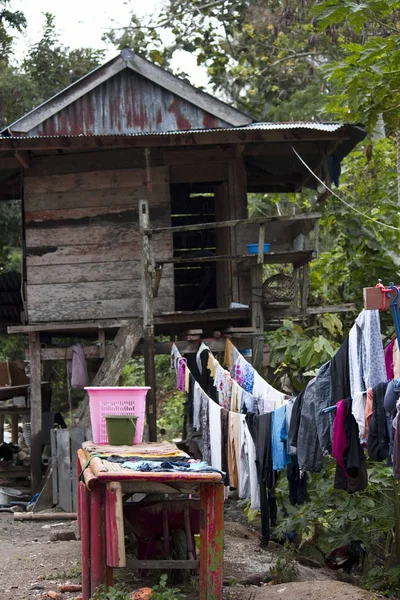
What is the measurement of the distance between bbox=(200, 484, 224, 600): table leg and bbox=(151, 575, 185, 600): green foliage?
28 centimetres

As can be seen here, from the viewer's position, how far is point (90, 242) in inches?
522

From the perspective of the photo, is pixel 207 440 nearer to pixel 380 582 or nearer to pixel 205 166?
pixel 380 582

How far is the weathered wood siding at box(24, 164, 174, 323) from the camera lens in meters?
13.2

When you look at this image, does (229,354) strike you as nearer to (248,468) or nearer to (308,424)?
(248,468)

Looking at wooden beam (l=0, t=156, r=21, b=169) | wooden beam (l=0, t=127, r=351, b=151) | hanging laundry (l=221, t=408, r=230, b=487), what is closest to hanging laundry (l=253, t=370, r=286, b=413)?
hanging laundry (l=221, t=408, r=230, b=487)

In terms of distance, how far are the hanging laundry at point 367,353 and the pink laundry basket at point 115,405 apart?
9.71 feet

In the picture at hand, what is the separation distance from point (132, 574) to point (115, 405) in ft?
5.03

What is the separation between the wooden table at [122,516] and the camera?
20.5 ft

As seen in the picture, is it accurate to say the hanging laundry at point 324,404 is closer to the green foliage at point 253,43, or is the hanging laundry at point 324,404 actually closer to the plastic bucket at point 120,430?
the plastic bucket at point 120,430

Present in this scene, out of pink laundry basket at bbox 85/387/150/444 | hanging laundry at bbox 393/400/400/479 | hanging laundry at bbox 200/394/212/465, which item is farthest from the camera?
hanging laundry at bbox 200/394/212/465

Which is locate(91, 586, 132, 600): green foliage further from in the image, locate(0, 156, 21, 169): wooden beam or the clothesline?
locate(0, 156, 21, 169): wooden beam

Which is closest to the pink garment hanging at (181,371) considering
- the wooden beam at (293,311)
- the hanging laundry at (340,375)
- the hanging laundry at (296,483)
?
the wooden beam at (293,311)

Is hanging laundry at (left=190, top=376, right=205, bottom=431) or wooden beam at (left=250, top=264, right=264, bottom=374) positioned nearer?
hanging laundry at (left=190, top=376, right=205, bottom=431)

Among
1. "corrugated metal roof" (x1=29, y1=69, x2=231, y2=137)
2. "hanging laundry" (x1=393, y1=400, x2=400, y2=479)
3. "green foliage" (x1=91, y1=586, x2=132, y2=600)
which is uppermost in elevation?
"corrugated metal roof" (x1=29, y1=69, x2=231, y2=137)
